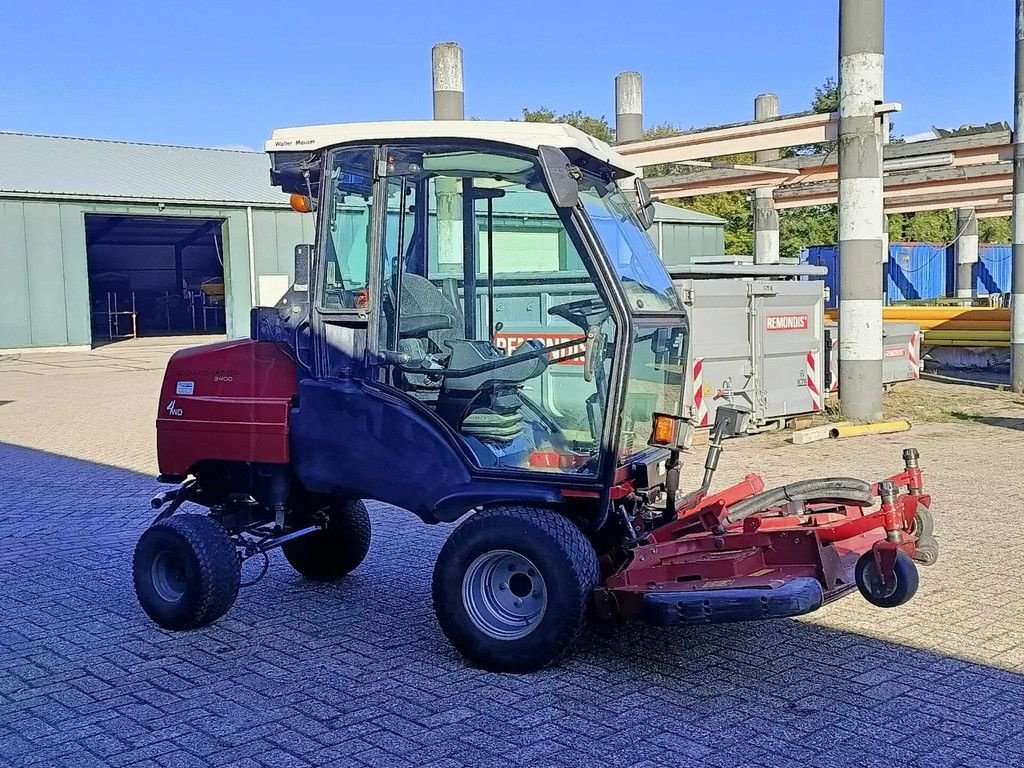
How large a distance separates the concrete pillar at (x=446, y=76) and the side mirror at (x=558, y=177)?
47.7 ft

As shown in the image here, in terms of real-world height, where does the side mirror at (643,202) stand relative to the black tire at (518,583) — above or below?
above

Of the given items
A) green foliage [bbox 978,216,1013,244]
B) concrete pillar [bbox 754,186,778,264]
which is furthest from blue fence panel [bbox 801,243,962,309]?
green foliage [bbox 978,216,1013,244]

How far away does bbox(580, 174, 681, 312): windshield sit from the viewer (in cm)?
502

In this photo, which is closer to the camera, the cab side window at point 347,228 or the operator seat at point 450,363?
the operator seat at point 450,363

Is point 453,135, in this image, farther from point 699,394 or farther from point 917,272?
point 917,272

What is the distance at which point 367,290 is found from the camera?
5.25 m

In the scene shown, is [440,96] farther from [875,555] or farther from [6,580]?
[875,555]

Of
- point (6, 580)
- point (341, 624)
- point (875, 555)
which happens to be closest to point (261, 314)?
point (341, 624)

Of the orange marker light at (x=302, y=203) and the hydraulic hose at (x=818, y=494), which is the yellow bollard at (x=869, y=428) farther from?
the orange marker light at (x=302, y=203)

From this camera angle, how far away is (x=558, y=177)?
477 centimetres

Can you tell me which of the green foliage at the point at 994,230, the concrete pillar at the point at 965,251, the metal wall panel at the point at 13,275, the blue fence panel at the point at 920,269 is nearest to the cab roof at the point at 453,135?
the metal wall panel at the point at 13,275

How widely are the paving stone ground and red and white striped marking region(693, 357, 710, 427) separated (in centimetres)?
404

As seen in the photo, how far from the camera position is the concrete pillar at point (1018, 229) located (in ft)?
53.9

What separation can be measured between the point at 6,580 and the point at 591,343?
4.05 metres
